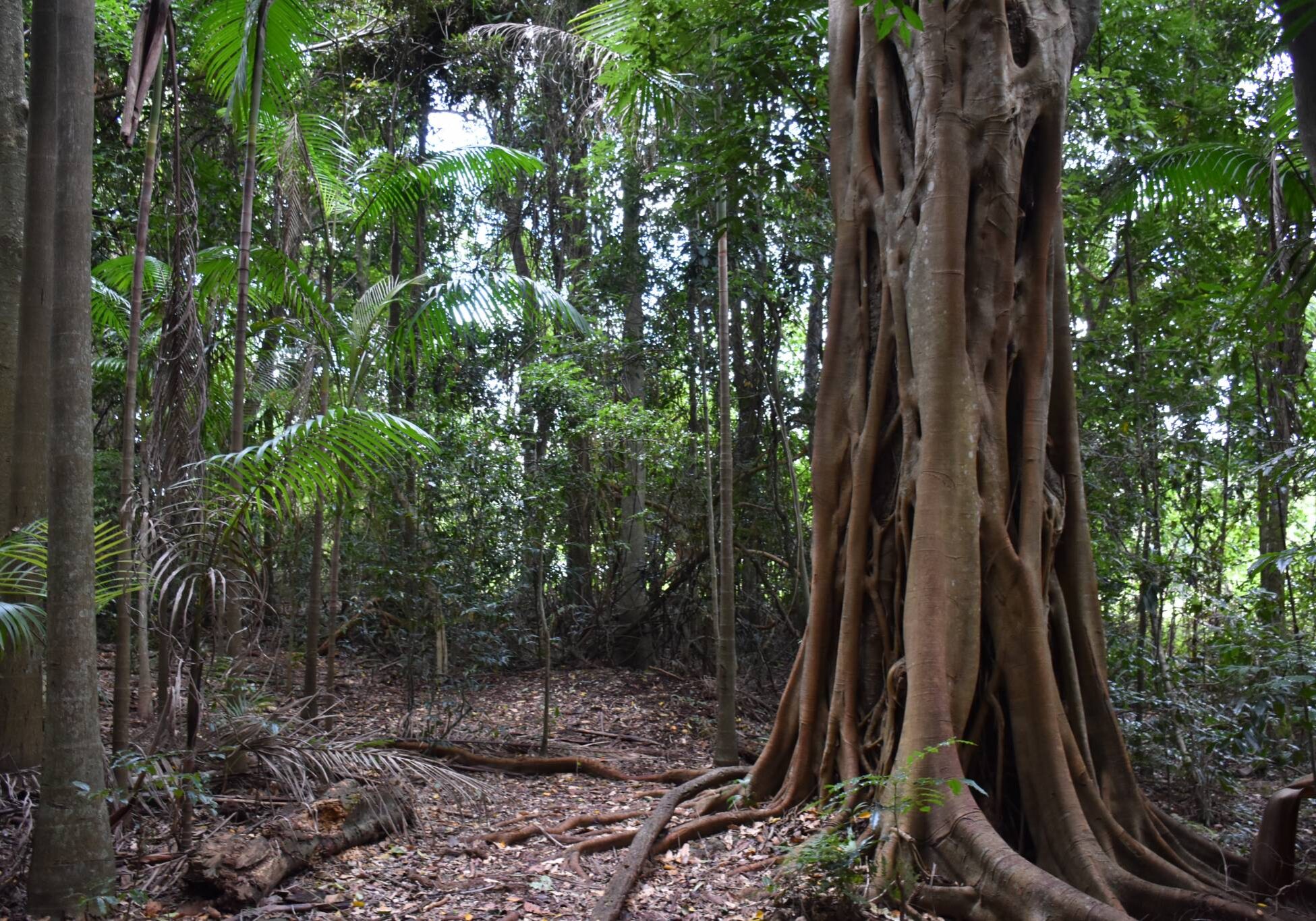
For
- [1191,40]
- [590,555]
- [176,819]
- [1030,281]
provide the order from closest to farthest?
[176,819]
[1030,281]
[1191,40]
[590,555]

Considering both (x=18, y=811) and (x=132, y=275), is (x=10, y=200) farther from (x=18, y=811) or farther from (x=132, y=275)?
(x=18, y=811)

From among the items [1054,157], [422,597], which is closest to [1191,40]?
[1054,157]

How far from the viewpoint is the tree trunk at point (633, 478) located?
1050cm

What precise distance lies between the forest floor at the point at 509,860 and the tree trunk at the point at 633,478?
2.90 meters

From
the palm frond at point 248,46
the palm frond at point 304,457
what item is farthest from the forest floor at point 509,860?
the palm frond at point 248,46

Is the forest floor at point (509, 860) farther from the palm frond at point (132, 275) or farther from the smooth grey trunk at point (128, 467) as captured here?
the palm frond at point (132, 275)

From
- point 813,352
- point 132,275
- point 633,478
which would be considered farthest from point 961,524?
point 813,352

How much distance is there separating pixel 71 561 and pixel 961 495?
380 cm

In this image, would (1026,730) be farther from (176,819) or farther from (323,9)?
(323,9)

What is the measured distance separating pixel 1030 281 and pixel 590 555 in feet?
24.2

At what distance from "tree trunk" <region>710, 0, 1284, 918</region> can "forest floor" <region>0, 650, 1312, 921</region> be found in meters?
0.54

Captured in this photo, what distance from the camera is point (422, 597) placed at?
7996 millimetres

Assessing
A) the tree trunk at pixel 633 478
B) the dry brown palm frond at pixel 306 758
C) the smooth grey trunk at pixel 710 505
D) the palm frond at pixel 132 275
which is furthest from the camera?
the tree trunk at pixel 633 478

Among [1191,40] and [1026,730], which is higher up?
[1191,40]
